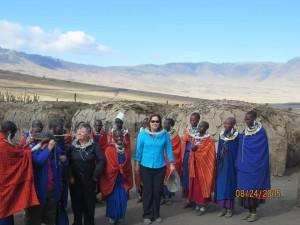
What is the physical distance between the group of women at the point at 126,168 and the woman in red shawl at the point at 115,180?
14 millimetres

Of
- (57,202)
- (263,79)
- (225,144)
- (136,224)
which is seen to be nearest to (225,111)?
(225,144)

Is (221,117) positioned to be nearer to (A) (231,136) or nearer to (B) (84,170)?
(A) (231,136)

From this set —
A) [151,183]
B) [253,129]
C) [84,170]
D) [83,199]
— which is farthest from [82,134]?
[253,129]

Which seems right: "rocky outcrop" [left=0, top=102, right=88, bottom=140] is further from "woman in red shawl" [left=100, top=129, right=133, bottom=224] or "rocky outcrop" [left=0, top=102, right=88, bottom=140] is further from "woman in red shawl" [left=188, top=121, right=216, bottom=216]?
"woman in red shawl" [left=100, top=129, right=133, bottom=224]

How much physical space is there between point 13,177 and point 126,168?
1.89 metres

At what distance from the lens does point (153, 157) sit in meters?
6.46

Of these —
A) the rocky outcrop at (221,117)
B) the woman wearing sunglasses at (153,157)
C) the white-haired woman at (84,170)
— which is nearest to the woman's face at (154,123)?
the woman wearing sunglasses at (153,157)

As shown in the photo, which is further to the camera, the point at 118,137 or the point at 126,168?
the point at 126,168

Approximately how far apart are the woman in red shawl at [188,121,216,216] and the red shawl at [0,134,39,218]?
292 cm

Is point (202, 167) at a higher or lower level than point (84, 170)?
lower

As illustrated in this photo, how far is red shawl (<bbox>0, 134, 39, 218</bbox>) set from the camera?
16.4ft

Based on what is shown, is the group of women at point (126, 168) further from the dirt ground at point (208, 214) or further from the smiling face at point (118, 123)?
the dirt ground at point (208, 214)

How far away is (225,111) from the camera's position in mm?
11109

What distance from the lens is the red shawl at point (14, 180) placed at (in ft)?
16.4
